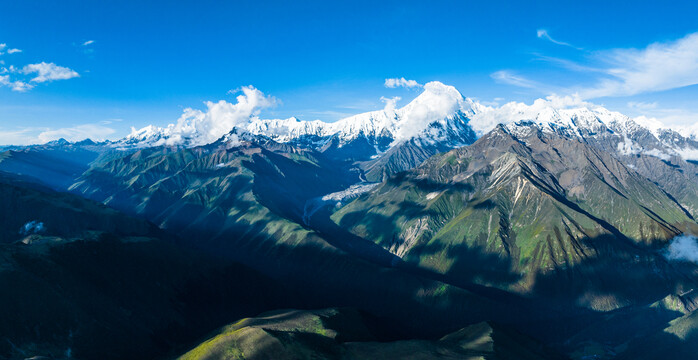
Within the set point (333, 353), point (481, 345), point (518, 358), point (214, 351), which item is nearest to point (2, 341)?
point (214, 351)

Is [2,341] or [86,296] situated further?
[86,296]

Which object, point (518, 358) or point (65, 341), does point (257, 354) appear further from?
point (518, 358)

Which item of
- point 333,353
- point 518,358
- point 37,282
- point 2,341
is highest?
point 37,282

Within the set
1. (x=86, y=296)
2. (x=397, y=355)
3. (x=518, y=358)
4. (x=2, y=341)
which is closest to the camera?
(x=2, y=341)

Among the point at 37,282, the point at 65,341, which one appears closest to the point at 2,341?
the point at 65,341

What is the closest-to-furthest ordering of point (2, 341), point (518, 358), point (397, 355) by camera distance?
point (2, 341) → point (397, 355) → point (518, 358)

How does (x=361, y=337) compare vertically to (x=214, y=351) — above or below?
below

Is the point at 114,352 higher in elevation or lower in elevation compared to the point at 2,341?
lower

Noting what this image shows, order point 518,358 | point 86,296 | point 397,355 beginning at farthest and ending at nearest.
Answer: point 86,296, point 518,358, point 397,355

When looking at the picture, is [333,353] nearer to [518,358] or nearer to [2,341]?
[518,358]
